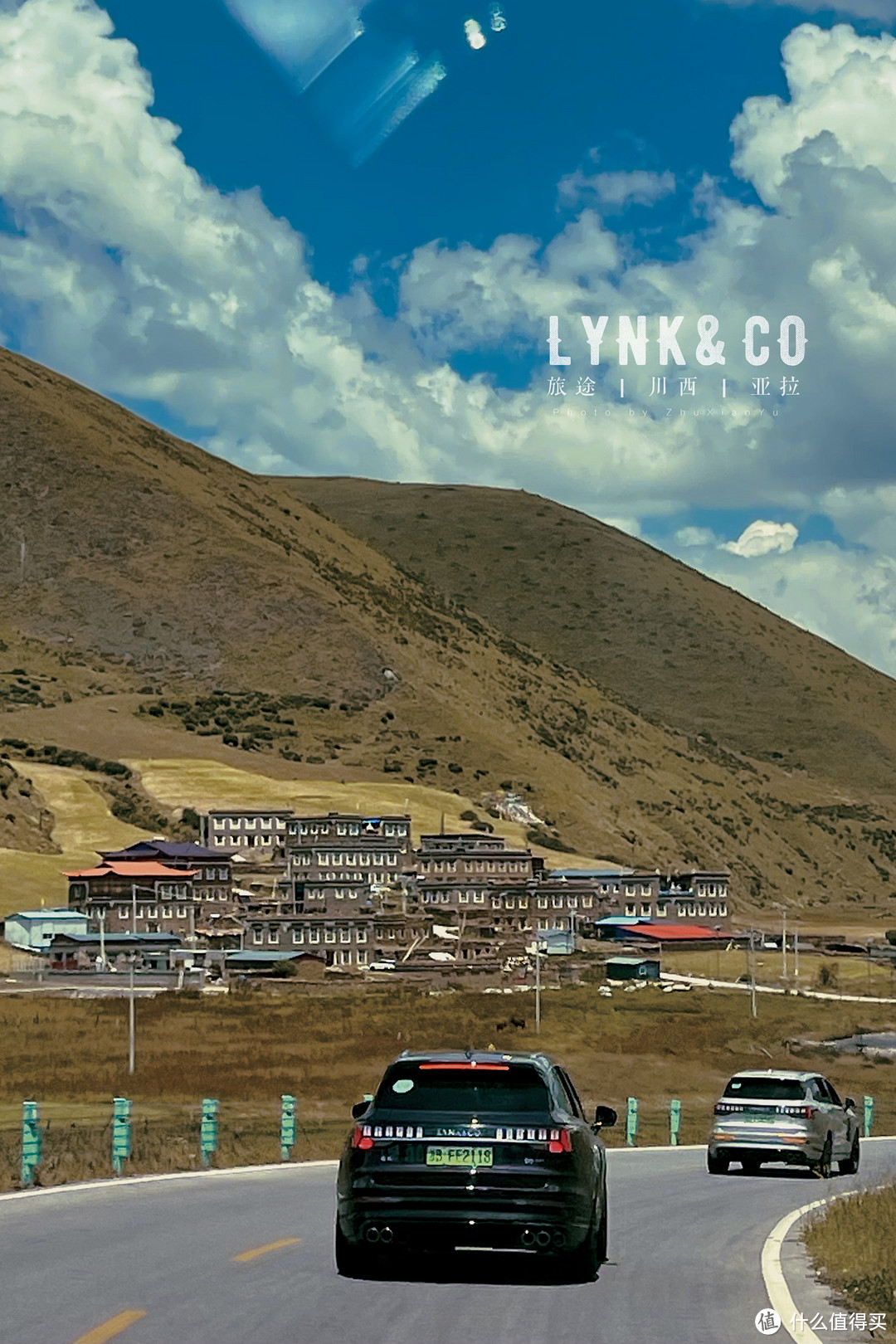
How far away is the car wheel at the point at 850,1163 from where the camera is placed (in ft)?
100

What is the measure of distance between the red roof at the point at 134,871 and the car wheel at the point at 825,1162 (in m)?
89.5

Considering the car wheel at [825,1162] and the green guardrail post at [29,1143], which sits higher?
the green guardrail post at [29,1143]

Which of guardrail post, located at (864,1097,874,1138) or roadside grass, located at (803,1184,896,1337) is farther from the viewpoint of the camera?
guardrail post, located at (864,1097,874,1138)

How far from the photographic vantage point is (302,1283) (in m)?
14.8

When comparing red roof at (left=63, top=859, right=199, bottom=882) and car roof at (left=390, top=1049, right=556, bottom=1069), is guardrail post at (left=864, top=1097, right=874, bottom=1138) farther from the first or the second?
red roof at (left=63, top=859, right=199, bottom=882)

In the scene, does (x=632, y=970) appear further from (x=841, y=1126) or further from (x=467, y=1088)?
(x=467, y=1088)

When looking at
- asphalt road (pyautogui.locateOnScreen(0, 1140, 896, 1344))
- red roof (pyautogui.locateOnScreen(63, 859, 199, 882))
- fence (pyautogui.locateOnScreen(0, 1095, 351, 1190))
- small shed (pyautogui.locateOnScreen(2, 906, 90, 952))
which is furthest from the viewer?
red roof (pyautogui.locateOnScreen(63, 859, 199, 882))

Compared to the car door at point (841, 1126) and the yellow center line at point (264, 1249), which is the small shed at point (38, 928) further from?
the yellow center line at point (264, 1249)

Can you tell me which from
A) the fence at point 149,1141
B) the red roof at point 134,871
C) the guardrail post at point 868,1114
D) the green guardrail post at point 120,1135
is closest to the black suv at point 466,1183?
the fence at point 149,1141

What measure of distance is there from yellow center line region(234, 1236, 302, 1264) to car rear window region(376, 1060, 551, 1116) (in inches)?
76.1

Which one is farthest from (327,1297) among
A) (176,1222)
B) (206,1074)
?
(206,1074)

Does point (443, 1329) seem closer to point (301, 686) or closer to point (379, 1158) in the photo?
point (379, 1158)

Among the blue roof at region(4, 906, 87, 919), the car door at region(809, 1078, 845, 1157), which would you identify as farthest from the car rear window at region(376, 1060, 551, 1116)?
A: the blue roof at region(4, 906, 87, 919)

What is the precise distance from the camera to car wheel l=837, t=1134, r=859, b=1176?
30.6 meters
